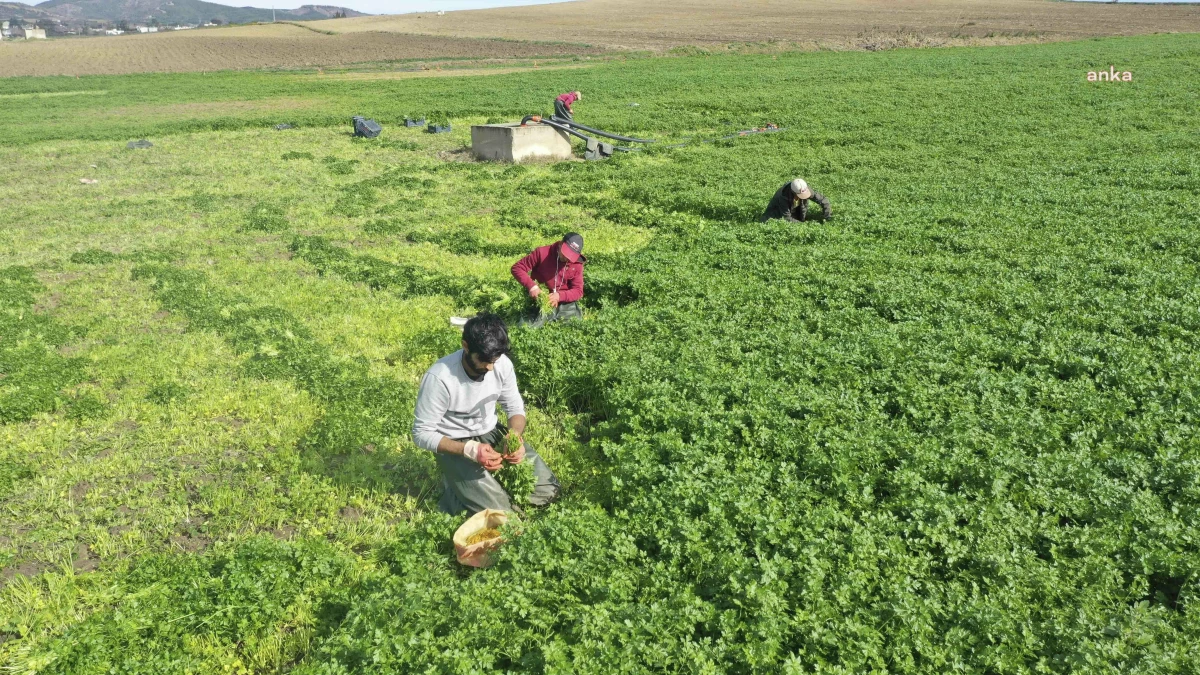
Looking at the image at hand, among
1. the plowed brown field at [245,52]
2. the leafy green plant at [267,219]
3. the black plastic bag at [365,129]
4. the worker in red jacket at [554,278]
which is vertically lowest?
the worker in red jacket at [554,278]

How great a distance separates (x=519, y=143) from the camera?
72.0 ft

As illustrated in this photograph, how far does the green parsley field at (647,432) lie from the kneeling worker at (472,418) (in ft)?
1.24

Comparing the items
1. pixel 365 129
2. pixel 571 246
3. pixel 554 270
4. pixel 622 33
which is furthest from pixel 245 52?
pixel 571 246

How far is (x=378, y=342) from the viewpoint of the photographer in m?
9.87

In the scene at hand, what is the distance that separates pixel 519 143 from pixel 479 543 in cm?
1801

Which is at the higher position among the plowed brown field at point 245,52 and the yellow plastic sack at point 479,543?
the plowed brown field at point 245,52

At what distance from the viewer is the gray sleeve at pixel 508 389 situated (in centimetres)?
607

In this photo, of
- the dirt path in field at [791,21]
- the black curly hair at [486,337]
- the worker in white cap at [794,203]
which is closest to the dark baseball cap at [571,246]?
the black curly hair at [486,337]

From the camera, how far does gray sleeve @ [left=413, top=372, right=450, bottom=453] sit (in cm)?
569

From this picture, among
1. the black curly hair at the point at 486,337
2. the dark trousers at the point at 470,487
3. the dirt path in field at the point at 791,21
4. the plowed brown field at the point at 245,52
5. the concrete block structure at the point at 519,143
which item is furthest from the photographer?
the dirt path in field at the point at 791,21

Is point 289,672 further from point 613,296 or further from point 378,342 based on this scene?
point 613,296

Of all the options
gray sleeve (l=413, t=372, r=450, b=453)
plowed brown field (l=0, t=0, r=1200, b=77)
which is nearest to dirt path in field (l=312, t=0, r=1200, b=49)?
plowed brown field (l=0, t=0, r=1200, b=77)

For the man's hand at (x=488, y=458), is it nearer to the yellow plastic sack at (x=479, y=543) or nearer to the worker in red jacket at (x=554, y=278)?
the yellow plastic sack at (x=479, y=543)

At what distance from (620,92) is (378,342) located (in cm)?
2930
